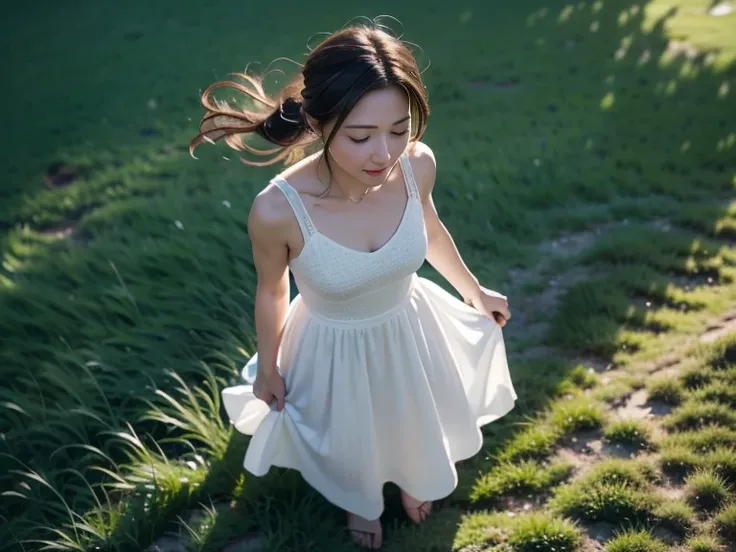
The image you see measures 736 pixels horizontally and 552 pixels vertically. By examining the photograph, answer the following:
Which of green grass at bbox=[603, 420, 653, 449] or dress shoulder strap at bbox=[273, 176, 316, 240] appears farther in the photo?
green grass at bbox=[603, 420, 653, 449]

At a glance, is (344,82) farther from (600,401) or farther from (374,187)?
(600,401)

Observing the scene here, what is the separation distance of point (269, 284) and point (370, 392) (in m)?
0.43

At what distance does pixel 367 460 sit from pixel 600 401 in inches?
42.2

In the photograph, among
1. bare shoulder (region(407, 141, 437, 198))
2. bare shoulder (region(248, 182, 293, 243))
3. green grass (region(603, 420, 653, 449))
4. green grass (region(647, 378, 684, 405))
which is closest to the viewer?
bare shoulder (region(248, 182, 293, 243))

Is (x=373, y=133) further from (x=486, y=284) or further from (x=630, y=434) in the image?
(x=486, y=284)

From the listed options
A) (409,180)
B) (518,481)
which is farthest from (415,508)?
(409,180)

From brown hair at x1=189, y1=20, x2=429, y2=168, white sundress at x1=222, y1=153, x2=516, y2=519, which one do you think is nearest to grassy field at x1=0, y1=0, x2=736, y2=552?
white sundress at x1=222, y1=153, x2=516, y2=519

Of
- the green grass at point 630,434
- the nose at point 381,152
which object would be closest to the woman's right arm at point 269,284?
the nose at point 381,152

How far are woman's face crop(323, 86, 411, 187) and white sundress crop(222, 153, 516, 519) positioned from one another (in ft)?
0.86

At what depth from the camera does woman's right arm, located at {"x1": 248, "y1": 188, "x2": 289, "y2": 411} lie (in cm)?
204

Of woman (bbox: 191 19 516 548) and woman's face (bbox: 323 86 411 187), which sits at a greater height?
woman's face (bbox: 323 86 411 187)

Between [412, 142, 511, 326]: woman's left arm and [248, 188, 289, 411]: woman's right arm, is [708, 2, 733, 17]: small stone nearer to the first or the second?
[412, 142, 511, 326]: woman's left arm

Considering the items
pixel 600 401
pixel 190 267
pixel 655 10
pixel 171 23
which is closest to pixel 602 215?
pixel 600 401

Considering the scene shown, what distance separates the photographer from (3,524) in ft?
8.49
